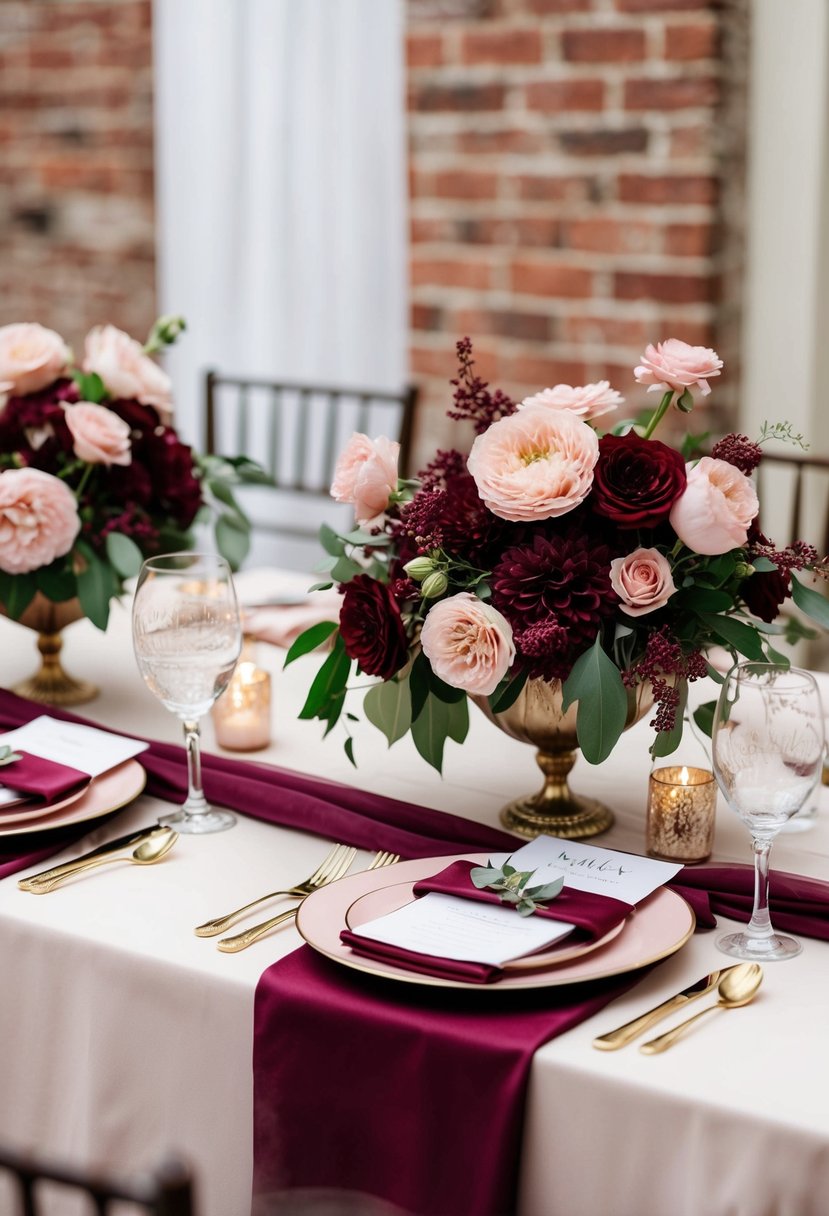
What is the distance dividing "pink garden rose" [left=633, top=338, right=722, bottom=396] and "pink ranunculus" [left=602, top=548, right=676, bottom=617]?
152 millimetres

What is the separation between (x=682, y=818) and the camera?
3.89 feet

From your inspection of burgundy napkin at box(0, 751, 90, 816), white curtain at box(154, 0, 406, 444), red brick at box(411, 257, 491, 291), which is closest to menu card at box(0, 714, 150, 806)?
burgundy napkin at box(0, 751, 90, 816)

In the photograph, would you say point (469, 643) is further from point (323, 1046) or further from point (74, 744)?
point (74, 744)

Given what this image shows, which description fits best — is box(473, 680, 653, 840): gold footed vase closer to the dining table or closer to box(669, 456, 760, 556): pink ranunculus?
the dining table

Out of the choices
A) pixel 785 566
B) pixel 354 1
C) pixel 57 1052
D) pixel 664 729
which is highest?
pixel 354 1

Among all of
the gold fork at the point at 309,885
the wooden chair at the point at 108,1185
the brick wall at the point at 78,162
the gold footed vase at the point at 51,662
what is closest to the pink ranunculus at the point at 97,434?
the gold footed vase at the point at 51,662

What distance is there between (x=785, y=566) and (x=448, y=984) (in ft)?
1.41

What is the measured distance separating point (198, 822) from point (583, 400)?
0.48 m

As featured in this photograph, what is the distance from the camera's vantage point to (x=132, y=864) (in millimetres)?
1204

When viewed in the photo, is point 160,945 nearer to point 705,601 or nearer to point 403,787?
point 403,787

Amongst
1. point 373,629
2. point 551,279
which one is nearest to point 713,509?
point 373,629

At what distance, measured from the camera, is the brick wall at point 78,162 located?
12.0ft

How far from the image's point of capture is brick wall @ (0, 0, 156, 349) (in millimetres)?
3654

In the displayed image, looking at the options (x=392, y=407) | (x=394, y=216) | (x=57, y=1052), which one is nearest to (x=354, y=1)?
(x=394, y=216)
